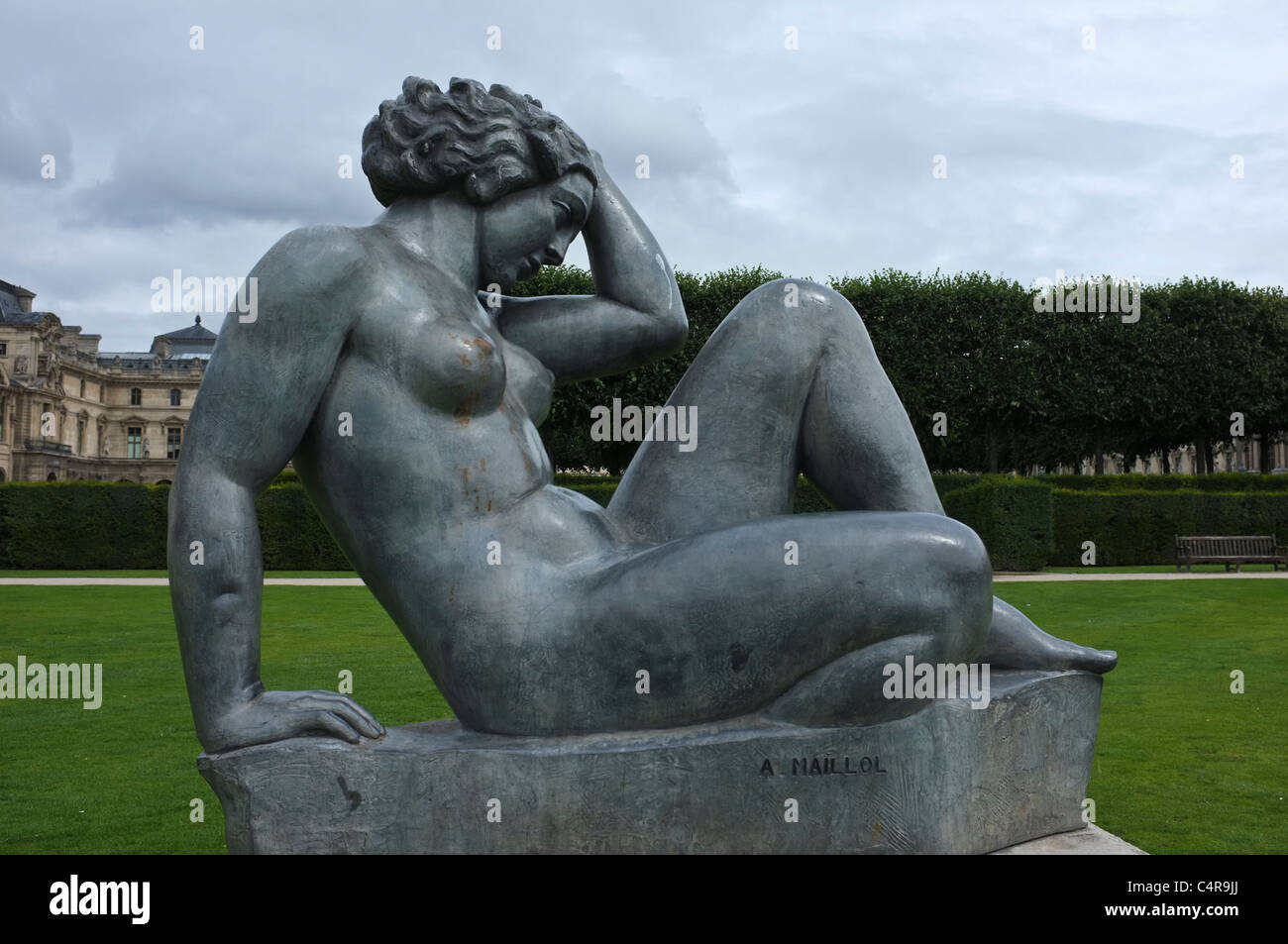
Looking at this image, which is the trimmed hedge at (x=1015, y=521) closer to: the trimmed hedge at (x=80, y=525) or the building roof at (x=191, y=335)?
the trimmed hedge at (x=80, y=525)

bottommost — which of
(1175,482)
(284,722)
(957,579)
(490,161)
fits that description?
(284,722)

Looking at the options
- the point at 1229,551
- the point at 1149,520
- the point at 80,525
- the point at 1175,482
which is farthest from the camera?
the point at 1175,482

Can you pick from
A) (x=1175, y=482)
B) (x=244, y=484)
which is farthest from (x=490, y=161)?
(x=1175, y=482)

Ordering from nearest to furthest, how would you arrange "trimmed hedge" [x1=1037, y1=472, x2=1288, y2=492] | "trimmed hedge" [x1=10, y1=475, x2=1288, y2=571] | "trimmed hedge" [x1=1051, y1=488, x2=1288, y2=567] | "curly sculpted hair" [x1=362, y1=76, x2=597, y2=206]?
1. "curly sculpted hair" [x1=362, y1=76, x2=597, y2=206]
2. "trimmed hedge" [x1=10, y1=475, x2=1288, y2=571]
3. "trimmed hedge" [x1=1051, y1=488, x2=1288, y2=567]
4. "trimmed hedge" [x1=1037, y1=472, x2=1288, y2=492]

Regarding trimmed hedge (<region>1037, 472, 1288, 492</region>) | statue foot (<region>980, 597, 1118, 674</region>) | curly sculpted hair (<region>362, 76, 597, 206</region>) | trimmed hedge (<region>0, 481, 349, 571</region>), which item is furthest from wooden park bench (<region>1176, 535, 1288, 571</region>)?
curly sculpted hair (<region>362, 76, 597, 206</region>)

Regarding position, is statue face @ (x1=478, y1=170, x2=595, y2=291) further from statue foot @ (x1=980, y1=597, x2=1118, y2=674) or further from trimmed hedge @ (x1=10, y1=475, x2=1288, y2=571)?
trimmed hedge @ (x1=10, y1=475, x2=1288, y2=571)

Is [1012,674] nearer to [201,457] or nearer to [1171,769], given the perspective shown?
[201,457]

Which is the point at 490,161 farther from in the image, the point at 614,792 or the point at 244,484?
the point at 614,792

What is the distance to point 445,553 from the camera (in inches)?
99.7

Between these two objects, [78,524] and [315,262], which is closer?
[315,262]

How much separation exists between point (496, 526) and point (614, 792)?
0.66 metres

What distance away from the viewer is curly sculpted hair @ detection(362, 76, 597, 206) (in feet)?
9.06

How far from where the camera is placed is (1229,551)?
853 inches
